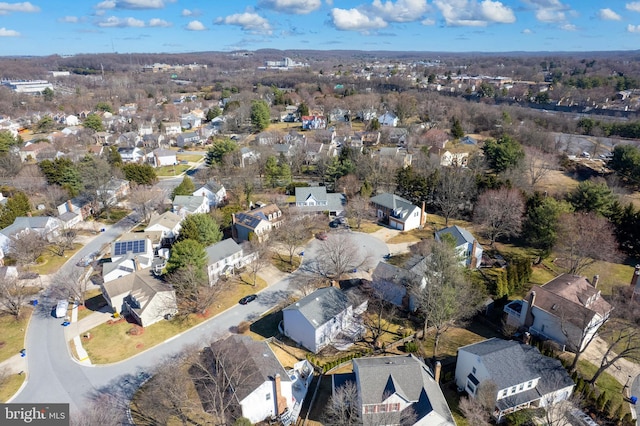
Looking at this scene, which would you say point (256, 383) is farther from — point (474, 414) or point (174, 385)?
point (474, 414)

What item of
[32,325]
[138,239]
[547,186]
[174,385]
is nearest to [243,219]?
[138,239]

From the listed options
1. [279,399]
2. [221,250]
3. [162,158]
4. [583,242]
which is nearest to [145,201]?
[221,250]

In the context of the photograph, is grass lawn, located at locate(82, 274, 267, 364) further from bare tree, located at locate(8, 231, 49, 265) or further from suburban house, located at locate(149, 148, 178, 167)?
suburban house, located at locate(149, 148, 178, 167)

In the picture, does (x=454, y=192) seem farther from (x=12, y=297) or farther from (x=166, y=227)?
(x=12, y=297)

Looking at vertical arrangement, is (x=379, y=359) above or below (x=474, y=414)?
above

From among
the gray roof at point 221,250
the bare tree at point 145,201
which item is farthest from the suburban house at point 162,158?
Answer: the gray roof at point 221,250

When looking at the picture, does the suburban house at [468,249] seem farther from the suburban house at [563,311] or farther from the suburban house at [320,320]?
the suburban house at [320,320]
